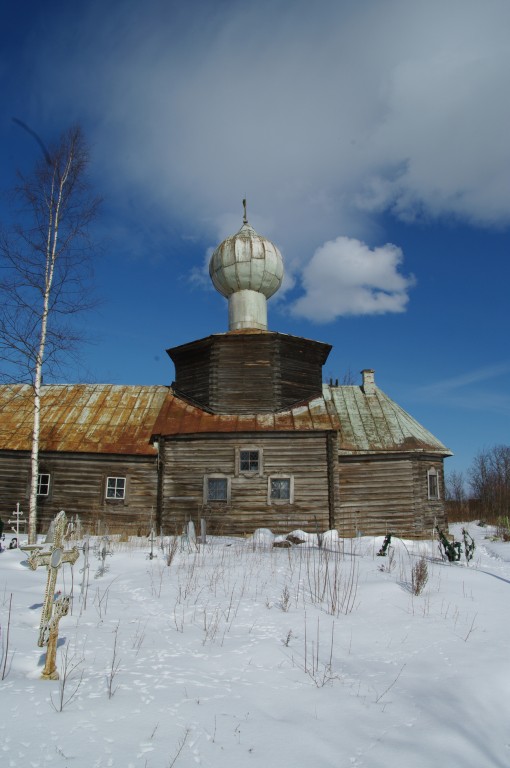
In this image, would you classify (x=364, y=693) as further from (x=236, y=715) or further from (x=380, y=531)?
(x=380, y=531)

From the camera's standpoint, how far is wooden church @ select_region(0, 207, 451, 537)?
17875 millimetres

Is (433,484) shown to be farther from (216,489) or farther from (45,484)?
(45,484)

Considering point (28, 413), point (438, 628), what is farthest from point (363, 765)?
point (28, 413)

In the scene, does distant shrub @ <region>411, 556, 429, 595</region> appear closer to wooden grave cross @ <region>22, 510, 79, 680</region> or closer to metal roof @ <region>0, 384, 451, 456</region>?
wooden grave cross @ <region>22, 510, 79, 680</region>

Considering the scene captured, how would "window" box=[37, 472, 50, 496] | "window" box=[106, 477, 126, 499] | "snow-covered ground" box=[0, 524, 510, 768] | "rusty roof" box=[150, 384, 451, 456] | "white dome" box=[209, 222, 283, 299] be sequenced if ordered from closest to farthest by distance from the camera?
"snow-covered ground" box=[0, 524, 510, 768], "rusty roof" box=[150, 384, 451, 456], "window" box=[106, 477, 126, 499], "window" box=[37, 472, 50, 496], "white dome" box=[209, 222, 283, 299]

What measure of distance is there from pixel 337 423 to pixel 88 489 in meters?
9.49

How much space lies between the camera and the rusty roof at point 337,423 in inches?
721

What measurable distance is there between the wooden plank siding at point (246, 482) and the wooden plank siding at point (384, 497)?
0.97m

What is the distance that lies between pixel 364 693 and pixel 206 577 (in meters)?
4.46

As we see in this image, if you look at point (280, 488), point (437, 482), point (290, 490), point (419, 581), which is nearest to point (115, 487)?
point (280, 488)

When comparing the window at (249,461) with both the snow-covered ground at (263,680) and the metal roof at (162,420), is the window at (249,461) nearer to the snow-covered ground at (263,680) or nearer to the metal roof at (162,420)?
the metal roof at (162,420)

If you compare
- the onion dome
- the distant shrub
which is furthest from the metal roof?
the distant shrub

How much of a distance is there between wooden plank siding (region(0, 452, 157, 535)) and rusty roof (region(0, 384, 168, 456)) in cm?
42

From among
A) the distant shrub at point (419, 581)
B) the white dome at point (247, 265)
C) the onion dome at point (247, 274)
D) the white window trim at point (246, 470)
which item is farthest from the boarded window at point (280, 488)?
the distant shrub at point (419, 581)
